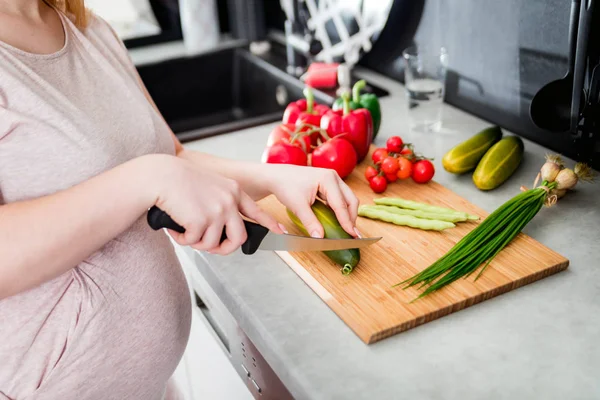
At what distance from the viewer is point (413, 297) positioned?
0.94 metres

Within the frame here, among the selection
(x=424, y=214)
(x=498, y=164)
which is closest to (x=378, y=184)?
(x=424, y=214)

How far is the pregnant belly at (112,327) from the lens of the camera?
0.86 m

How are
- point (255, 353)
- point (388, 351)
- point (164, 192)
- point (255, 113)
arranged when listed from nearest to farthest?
point (164, 192), point (388, 351), point (255, 353), point (255, 113)

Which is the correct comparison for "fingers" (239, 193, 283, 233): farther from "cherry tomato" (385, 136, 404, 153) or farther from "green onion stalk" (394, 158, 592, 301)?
"cherry tomato" (385, 136, 404, 153)

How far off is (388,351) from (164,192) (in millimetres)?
374

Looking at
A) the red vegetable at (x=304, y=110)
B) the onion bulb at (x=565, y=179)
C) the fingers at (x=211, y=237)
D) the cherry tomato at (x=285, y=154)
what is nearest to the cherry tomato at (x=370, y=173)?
the cherry tomato at (x=285, y=154)

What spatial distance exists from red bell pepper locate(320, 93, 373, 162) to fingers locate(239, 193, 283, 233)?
1.67ft

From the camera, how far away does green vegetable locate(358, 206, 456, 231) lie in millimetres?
1102

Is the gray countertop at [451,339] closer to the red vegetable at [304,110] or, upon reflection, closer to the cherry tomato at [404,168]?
the cherry tomato at [404,168]

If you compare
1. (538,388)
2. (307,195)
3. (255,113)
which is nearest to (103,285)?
(307,195)

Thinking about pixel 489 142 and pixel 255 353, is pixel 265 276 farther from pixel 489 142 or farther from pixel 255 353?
pixel 489 142

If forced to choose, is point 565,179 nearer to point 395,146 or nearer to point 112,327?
point 395,146

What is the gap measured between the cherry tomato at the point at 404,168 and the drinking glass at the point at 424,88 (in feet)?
1.03

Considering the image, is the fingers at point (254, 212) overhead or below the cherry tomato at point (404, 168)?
overhead
